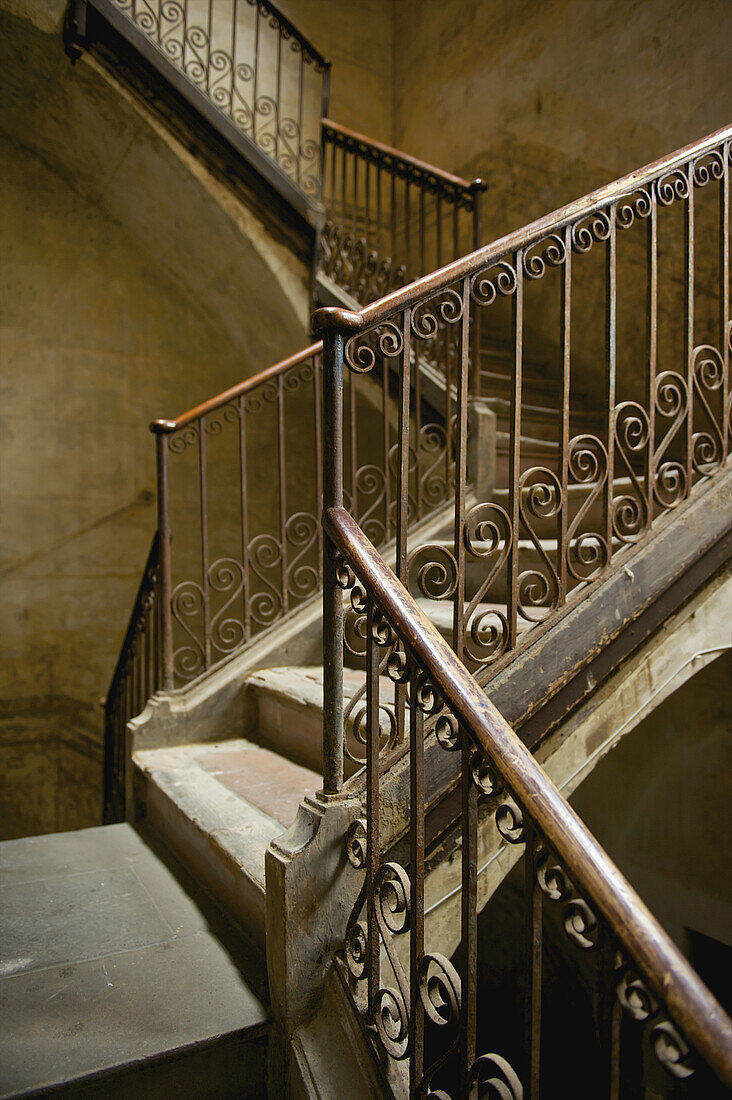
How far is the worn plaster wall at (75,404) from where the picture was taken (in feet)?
17.5

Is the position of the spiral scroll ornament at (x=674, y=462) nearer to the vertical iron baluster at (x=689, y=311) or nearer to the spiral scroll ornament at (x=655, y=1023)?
the vertical iron baluster at (x=689, y=311)

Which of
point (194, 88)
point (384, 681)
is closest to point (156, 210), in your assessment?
point (194, 88)

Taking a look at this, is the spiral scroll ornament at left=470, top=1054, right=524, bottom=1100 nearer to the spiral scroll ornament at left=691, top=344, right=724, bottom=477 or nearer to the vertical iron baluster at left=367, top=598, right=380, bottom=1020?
the vertical iron baluster at left=367, top=598, right=380, bottom=1020

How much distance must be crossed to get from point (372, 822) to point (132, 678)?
2742 mm

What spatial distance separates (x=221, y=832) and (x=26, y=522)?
4128 mm

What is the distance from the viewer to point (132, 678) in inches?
153

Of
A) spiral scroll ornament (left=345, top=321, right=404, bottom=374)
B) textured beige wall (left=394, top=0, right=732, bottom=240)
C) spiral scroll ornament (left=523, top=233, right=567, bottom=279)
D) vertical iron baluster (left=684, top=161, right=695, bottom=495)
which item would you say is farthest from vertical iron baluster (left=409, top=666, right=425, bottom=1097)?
textured beige wall (left=394, top=0, right=732, bottom=240)

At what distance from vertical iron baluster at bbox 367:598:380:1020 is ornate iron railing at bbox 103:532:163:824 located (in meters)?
1.96

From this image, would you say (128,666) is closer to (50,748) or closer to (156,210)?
(50,748)

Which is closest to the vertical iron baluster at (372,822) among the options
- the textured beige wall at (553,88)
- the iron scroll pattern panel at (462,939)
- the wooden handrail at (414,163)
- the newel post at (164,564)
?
the iron scroll pattern panel at (462,939)

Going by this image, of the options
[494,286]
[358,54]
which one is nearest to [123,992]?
[494,286]

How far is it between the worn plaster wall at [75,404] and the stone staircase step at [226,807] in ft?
9.69

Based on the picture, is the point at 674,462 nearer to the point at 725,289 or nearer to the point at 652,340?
the point at 652,340

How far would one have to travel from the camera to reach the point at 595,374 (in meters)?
4.89
